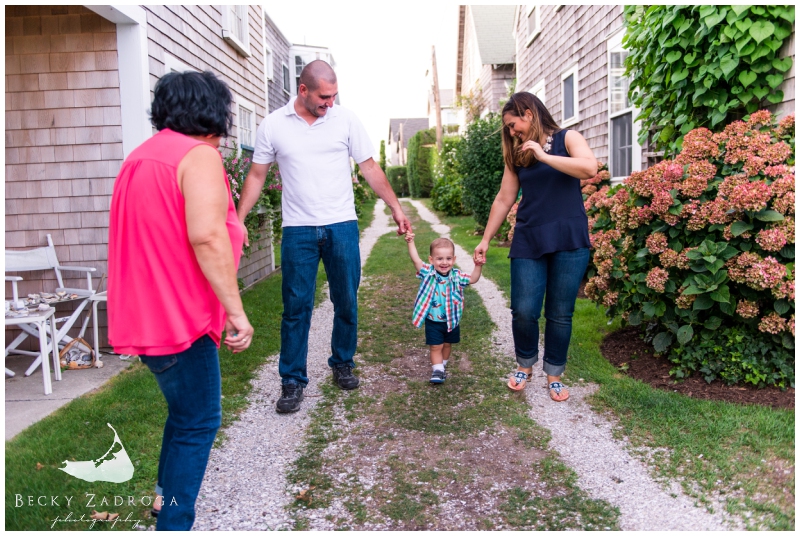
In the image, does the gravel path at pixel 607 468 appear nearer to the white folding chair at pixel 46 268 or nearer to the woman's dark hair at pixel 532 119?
the woman's dark hair at pixel 532 119

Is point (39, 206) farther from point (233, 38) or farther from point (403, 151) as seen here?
point (403, 151)

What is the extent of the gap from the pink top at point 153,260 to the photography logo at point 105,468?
1194mm

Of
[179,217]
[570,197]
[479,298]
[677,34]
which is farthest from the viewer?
[479,298]

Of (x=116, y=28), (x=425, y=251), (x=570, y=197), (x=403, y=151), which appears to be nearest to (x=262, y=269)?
(x=425, y=251)

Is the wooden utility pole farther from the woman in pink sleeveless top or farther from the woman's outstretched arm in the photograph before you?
the woman in pink sleeveless top

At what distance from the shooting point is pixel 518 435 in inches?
136

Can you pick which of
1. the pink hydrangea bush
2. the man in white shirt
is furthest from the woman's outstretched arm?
the man in white shirt

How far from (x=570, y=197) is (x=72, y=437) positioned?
3084 millimetres

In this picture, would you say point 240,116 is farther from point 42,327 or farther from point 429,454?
point 429,454

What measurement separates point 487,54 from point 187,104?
19.0 meters

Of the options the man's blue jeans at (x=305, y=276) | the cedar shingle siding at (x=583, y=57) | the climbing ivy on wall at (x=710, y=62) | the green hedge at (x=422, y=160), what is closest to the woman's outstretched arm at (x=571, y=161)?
the man's blue jeans at (x=305, y=276)

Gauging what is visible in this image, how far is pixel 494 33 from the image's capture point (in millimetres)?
20703

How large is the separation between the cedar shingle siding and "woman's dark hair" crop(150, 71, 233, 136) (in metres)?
7.19

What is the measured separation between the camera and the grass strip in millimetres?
2658
